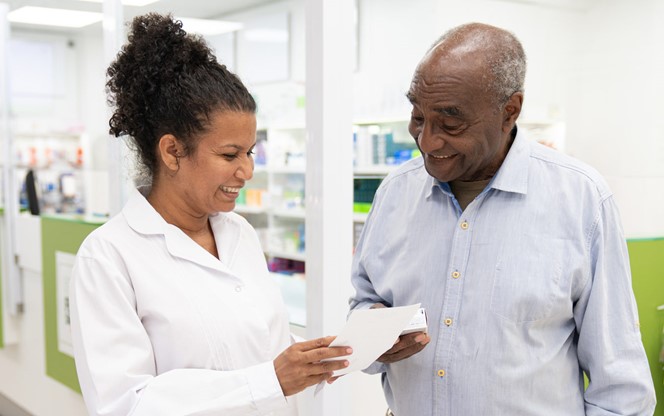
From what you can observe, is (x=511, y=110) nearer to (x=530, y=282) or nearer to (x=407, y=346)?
(x=530, y=282)

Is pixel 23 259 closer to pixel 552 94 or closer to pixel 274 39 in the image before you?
pixel 552 94

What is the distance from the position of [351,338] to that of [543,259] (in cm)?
43

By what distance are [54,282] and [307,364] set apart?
304cm

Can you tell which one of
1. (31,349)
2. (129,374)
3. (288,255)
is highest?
(129,374)

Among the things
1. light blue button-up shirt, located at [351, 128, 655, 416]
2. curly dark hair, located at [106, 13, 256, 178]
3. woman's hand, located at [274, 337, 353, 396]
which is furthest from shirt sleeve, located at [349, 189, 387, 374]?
curly dark hair, located at [106, 13, 256, 178]

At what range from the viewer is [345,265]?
92.7 inches

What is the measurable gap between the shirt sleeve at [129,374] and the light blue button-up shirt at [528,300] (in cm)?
37

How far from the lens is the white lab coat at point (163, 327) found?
130cm

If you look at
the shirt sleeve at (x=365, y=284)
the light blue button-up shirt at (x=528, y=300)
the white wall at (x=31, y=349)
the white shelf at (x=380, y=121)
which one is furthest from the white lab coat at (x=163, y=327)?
the white shelf at (x=380, y=121)

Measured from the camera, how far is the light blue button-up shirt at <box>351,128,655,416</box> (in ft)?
4.24

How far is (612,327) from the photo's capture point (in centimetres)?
129

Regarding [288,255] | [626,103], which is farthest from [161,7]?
[288,255]

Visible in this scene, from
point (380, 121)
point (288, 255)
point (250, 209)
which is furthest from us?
point (250, 209)

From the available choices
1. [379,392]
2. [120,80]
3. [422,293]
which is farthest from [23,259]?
[422,293]
